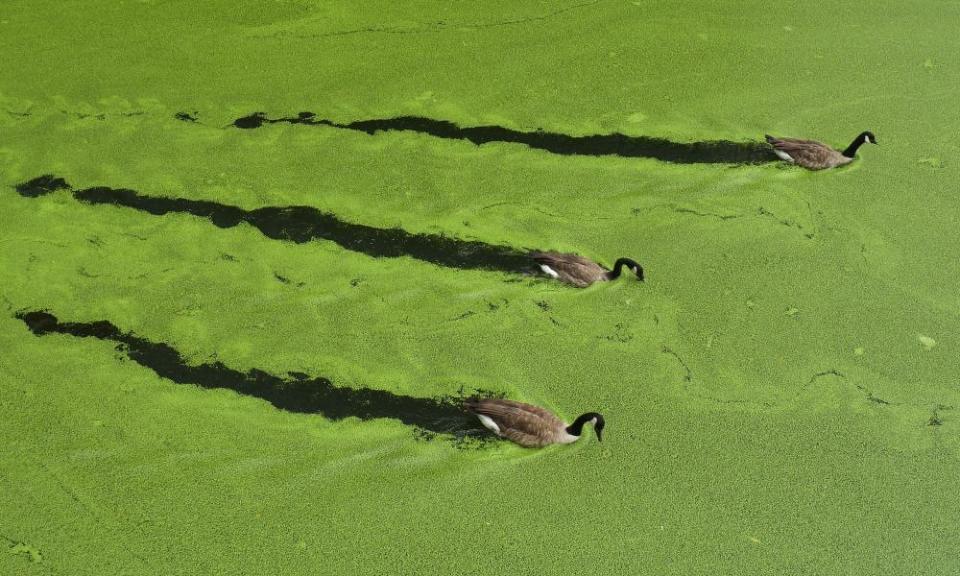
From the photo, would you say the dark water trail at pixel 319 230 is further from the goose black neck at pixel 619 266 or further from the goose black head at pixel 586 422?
the goose black head at pixel 586 422

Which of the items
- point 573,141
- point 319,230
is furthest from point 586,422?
point 573,141

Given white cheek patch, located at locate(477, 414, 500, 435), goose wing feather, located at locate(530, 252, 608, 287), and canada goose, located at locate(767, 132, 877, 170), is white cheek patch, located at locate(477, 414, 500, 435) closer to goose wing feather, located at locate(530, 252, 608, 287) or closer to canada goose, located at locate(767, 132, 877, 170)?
goose wing feather, located at locate(530, 252, 608, 287)

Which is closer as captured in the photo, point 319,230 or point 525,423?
point 525,423

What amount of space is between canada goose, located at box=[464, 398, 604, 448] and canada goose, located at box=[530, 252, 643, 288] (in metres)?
0.56

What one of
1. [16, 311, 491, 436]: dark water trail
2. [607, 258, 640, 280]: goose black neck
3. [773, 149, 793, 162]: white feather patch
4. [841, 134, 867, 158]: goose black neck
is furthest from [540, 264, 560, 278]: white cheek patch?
[841, 134, 867, 158]: goose black neck

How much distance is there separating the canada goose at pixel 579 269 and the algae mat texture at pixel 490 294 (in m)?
0.05

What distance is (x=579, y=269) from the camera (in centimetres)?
268

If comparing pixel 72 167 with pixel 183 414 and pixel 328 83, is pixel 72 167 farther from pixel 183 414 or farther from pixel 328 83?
pixel 183 414

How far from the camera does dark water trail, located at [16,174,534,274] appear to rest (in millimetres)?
2852

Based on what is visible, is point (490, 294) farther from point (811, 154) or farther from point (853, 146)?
point (853, 146)

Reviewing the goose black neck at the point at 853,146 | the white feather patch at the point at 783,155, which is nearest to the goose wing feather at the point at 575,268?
the white feather patch at the point at 783,155

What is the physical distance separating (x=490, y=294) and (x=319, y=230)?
65 centimetres

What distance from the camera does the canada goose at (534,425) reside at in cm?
221

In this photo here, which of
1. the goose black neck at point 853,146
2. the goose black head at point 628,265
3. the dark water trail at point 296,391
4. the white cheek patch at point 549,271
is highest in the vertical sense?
the goose black neck at point 853,146
